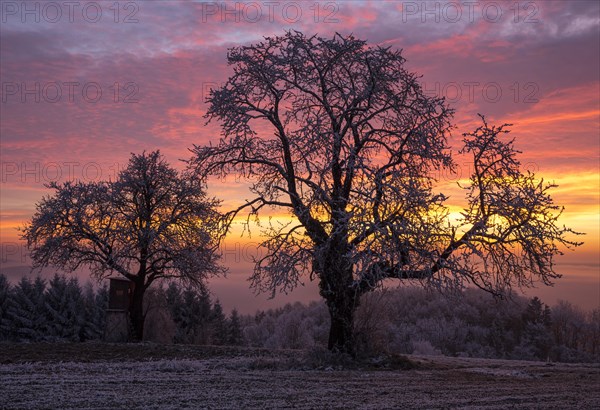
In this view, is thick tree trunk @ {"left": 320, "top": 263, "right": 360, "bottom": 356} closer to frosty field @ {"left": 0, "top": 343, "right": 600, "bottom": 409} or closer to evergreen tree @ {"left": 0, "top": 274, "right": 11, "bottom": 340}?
frosty field @ {"left": 0, "top": 343, "right": 600, "bottom": 409}

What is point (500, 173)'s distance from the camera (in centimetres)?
1853

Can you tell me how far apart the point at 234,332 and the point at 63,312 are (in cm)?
1867

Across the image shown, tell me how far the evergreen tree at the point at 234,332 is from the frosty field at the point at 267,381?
38697mm

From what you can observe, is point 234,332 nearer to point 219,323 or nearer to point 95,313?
point 219,323

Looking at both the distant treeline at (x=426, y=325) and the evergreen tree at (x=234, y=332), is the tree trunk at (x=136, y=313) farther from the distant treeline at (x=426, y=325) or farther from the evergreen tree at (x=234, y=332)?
the evergreen tree at (x=234, y=332)

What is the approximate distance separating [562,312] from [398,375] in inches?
1657

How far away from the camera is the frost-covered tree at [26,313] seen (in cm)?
4828

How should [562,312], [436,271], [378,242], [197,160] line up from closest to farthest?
[378,242] → [436,271] → [197,160] → [562,312]

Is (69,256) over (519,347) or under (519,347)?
over

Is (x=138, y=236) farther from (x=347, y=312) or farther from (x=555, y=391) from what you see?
(x=555, y=391)

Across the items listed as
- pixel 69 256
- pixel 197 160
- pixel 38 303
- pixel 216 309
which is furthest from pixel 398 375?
pixel 216 309

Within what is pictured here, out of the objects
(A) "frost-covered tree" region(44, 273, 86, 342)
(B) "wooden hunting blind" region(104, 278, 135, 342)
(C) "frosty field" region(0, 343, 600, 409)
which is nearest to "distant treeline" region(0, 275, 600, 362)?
(A) "frost-covered tree" region(44, 273, 86, 342)

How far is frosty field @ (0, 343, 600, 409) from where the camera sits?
38.2 feet

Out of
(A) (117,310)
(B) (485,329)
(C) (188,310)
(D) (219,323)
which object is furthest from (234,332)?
(A) (117,310)
